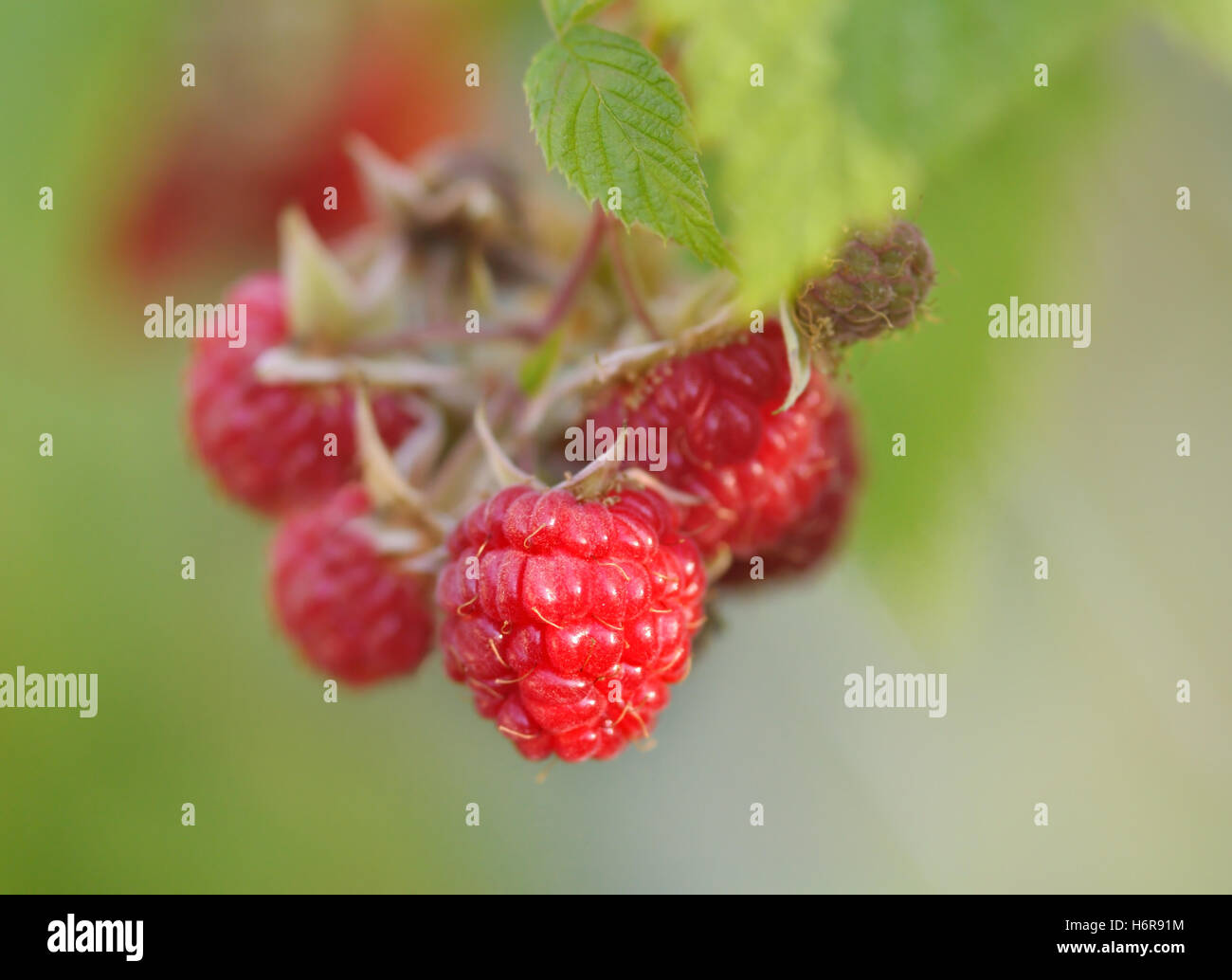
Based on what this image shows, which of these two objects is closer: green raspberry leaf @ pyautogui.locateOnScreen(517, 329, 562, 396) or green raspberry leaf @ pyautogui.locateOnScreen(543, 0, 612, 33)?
green raspberry leaf @ pyautogui.locateOnScreen(543, 0, 612, 33)

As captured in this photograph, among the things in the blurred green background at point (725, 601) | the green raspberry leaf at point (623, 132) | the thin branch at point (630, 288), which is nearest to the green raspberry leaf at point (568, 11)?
the green raspberry leaf at point (623, 132)

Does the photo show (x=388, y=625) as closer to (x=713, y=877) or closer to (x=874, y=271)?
(x=874, y=271)

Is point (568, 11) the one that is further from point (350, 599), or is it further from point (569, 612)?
point (350, 599)

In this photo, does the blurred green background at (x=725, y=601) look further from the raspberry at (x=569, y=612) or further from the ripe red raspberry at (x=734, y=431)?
the raspberry at (x=569, y=612)

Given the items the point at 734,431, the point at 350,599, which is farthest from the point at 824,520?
the point at 350,599

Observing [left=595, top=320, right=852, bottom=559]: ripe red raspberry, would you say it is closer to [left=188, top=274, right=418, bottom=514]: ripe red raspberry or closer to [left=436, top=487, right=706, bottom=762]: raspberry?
[left=436, top=487, right=706, bottom=762]: raspberry

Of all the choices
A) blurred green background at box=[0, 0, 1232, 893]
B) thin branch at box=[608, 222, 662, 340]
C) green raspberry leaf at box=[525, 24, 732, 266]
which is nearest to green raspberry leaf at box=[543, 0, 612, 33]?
green raspberry leaf at box=[525, 24, 732, 266]
